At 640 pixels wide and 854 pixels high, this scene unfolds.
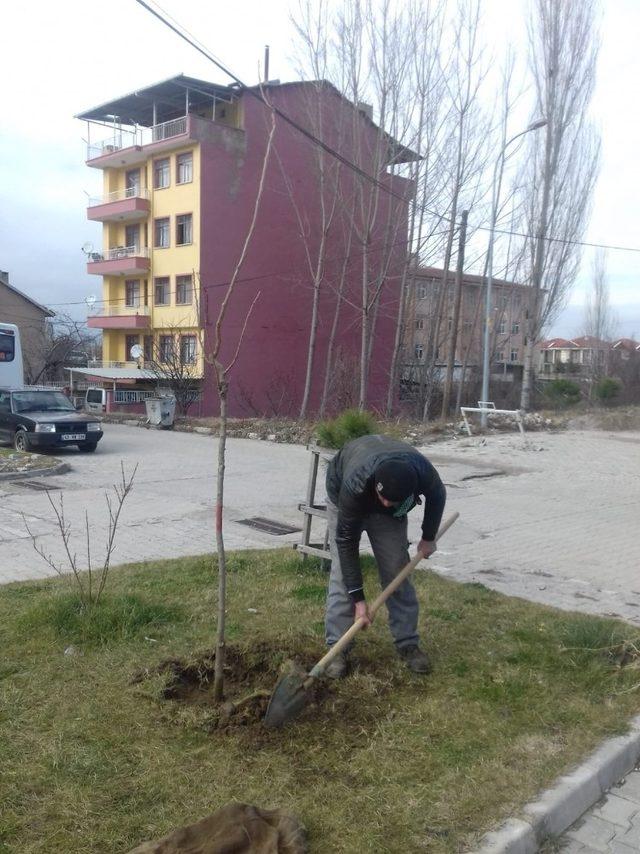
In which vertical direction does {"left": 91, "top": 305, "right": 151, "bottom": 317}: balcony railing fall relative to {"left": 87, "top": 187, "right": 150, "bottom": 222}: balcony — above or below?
below

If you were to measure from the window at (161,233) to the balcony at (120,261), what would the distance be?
2.69 ft

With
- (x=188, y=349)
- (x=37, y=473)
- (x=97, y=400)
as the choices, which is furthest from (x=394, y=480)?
(x=97, y=400)

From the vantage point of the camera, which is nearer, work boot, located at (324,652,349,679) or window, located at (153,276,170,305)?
work boot, located at (324,652,349,679)

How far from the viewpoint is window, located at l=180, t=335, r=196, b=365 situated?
91.2ft

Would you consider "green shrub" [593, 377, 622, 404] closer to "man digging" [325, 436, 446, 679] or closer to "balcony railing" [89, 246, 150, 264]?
"balcony railing" [89, 246, 150, 264]

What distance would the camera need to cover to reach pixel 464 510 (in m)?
10.4

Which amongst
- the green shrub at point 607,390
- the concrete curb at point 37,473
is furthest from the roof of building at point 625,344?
the concrete curb at point 37,473

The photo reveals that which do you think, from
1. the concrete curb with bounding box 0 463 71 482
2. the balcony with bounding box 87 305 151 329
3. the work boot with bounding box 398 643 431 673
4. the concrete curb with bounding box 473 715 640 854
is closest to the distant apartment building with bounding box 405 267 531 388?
the balcony with bounding box 87 305 151 329

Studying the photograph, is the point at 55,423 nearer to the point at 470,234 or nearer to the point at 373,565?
the point at 373,565

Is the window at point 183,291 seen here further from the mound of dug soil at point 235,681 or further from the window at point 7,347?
the mound of dug soil at point 235,681

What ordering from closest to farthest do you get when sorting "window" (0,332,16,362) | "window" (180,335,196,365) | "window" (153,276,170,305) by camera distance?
1. "window" (0,332,16,362)
2. "window" (180,335,196,365)
3. "window" (153,276,170,305)

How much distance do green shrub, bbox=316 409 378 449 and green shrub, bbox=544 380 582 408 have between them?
1156 inches

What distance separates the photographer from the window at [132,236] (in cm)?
3825

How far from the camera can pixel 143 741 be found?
340 cm
